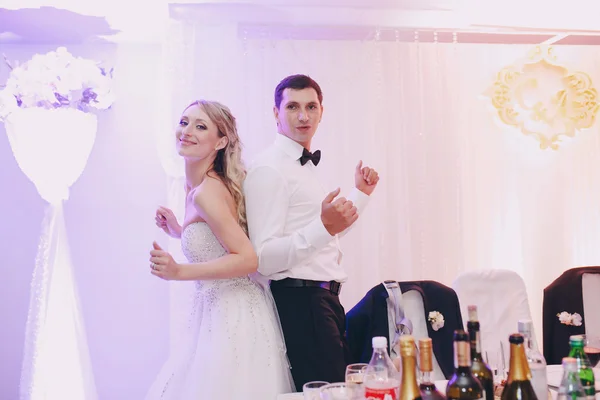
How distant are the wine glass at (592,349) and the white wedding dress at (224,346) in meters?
1.01

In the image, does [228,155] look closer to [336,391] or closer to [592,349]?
[336,391]

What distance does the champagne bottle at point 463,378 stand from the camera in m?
1.12

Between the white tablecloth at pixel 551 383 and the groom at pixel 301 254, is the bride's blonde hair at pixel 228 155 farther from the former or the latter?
the white tablecloth at pixel 551 383

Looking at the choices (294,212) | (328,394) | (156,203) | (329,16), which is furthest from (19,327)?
(328,394)

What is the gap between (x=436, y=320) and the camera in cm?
250

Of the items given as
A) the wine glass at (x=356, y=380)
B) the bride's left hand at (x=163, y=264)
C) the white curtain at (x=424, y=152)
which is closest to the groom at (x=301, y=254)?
the bride's left hand at (x=163, y=264)

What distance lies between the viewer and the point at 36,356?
3312 millimetres

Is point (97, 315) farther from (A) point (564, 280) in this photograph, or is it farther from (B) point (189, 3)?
(A) point (564, 280)

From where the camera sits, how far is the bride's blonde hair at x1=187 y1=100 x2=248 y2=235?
7.77 feet

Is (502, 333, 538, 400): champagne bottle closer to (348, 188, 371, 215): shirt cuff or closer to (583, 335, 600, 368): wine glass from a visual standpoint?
(583, 335, 600, 368): wine glass

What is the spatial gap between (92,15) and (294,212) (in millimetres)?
2019

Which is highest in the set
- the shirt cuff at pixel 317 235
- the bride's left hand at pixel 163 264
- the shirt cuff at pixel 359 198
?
the shirt cuff at pixel 359 198

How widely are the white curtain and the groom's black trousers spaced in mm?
1472

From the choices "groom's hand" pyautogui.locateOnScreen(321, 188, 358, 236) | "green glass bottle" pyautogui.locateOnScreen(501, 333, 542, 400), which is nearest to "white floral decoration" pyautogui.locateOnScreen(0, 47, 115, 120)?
"groom's hand" pyautogui.locateOnScreen(321, 188, 358, 236)
